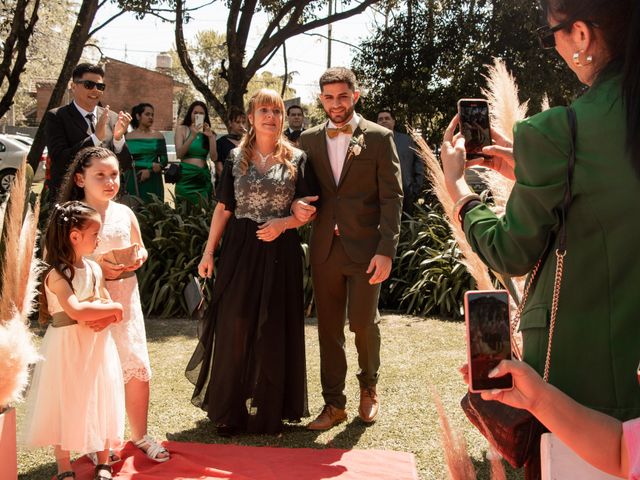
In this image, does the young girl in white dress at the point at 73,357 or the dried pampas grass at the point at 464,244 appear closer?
the dried pampas grass at the point at 464,244

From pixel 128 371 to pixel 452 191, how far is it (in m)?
2.62

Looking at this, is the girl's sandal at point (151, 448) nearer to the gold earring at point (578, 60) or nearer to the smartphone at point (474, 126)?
the smartphone at point (474, 126)

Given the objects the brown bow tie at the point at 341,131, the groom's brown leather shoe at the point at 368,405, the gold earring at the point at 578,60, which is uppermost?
the brown bow tie at the point at 341,131

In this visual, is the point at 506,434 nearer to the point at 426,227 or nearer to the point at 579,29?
the point at 579,29

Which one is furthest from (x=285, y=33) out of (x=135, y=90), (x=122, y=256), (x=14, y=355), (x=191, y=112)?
(x=135, y=90)

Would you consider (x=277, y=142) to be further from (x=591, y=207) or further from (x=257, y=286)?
(x=591, y=207)

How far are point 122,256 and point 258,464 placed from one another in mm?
1419

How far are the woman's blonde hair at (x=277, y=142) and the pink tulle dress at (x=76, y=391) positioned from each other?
1440 millimetres

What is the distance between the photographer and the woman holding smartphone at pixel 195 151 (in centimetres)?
968

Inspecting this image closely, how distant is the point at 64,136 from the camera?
624 centimetres

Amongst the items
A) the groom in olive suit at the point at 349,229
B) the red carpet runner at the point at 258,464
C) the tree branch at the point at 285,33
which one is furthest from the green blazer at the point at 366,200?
the tree branch at the point at 285,33

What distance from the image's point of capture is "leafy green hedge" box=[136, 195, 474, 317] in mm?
8320

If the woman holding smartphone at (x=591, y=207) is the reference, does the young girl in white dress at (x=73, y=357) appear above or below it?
below

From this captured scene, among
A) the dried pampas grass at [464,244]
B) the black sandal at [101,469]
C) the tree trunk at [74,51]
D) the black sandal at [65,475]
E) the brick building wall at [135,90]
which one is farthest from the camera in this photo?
the brick building wall at [135,90]
